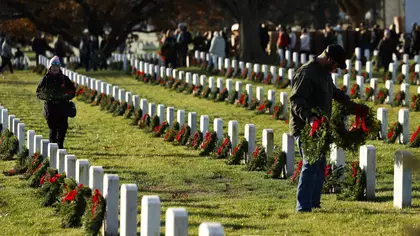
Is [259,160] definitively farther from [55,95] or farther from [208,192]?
[55,95]

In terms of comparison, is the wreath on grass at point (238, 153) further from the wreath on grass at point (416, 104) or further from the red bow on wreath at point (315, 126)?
the wreath on grass at point (416, 104)

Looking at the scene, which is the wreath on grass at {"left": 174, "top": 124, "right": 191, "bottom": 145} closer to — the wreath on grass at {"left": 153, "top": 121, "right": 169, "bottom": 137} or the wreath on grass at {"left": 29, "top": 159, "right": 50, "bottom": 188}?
the wreath on grass at {"left": 153, "top": 121, "right": 169, "bottom": 137}

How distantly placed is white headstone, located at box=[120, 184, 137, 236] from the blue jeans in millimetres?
2409

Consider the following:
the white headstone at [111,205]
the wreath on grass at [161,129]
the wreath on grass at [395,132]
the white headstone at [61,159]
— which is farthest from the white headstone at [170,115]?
the white headstone at [111,205]

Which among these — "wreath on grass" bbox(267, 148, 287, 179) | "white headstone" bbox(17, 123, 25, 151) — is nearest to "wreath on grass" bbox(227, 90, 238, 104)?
"white headstone" bbox(17, 123, 25, 151)

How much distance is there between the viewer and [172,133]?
67.1 feet

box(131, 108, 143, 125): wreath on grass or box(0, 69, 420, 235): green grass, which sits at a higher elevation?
box(131, 108, 143, 125): wreath on grass

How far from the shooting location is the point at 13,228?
12047 mm

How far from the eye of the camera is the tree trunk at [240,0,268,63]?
→ 43.8 metres

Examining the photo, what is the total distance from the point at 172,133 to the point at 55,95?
13.0 ft

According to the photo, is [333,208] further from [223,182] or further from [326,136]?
[223,182]

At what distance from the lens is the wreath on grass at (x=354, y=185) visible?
13.1m

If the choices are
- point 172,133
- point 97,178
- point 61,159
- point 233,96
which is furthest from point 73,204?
point 233,96

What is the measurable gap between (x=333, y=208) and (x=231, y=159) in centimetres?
470
